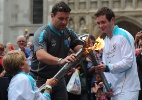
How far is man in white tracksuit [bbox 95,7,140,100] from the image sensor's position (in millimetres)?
5633

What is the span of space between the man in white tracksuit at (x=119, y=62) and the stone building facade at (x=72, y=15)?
16109 millimetres

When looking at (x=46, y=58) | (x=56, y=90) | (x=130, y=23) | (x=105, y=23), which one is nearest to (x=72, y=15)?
(x=130, y=23)

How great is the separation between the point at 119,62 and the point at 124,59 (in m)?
0.07

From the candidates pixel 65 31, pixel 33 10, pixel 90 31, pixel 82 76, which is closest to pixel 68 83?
pixel 82 76

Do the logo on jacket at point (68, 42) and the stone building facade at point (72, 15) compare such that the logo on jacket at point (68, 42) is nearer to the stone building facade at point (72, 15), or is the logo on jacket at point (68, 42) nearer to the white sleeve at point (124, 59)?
the white sleeve at point (124, 59)

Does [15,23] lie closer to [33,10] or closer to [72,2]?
[33,10]

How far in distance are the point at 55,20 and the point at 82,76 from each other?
13.9 feet

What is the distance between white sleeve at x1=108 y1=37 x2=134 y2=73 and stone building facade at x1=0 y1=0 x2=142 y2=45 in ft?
53.3

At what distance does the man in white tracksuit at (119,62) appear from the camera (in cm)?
563

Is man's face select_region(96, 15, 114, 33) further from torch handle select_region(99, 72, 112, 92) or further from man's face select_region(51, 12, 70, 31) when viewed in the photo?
torch handle select_region(99, 72, 112, 92)

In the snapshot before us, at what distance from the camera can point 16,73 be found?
4.68m

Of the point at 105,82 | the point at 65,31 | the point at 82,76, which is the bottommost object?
the point at 82,76

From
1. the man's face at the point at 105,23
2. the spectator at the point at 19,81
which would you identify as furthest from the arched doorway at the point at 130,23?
the spectator at the point at 19,81

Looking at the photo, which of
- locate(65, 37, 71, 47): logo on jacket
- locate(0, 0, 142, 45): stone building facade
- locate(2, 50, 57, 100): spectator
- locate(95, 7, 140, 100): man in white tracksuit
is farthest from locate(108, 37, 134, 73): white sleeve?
locate(0, 0, 142, 45): stone building facade
